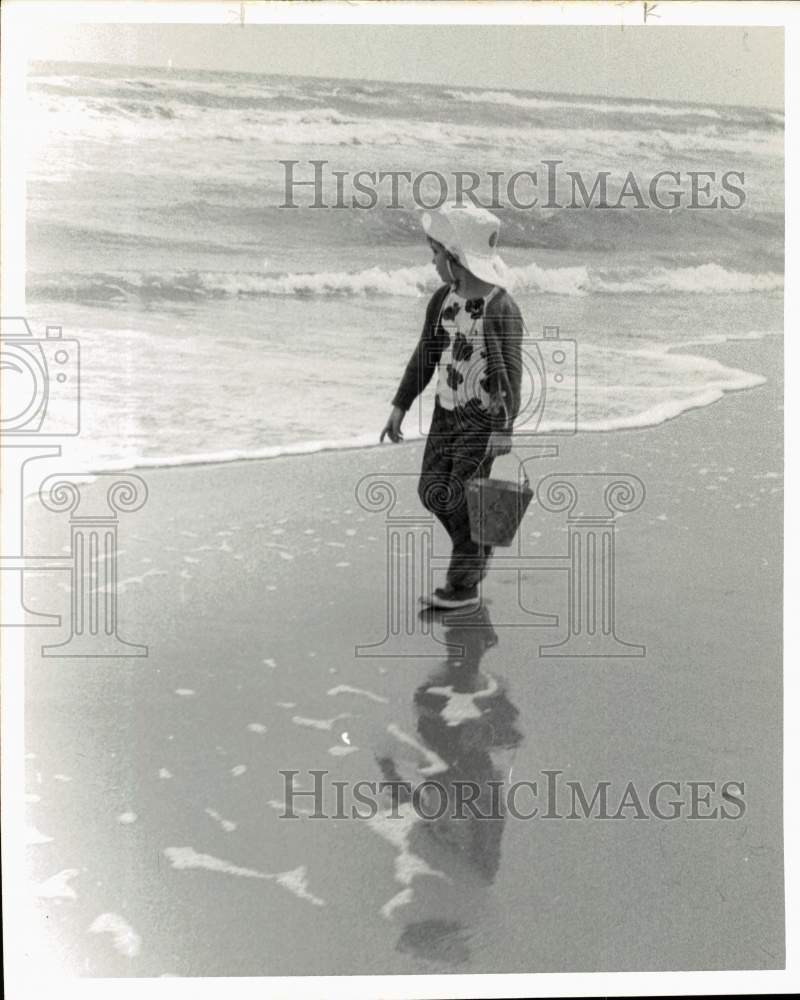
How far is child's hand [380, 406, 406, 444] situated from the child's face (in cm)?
30

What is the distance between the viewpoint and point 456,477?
1.82 metres

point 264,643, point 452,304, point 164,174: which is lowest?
point 264,643

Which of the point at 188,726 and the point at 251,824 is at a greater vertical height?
the point at 188,726

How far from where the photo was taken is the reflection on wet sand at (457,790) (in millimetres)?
1777

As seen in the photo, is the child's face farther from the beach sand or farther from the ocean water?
the beach sand

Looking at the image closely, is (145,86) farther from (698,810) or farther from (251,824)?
(698,810)

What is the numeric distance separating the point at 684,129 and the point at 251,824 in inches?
68.7

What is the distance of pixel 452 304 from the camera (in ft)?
5.99

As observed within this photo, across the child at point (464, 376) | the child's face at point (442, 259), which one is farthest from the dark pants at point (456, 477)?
the child's face at point (442, 259)

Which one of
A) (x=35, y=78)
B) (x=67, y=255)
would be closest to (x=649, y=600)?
(x=67, y=255)

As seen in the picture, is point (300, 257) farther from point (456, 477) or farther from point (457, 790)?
point (457, 790)

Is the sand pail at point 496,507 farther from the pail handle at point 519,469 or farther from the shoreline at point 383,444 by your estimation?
the shoreline at point 383,444

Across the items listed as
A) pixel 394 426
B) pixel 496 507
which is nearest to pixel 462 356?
pixel 394 426

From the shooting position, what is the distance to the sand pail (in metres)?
1.81
